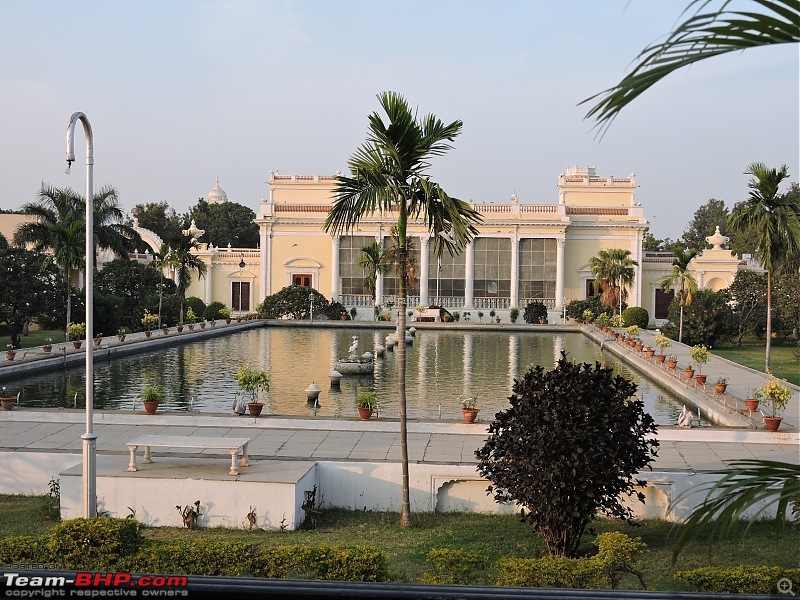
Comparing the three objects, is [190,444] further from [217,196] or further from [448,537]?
[217,196]

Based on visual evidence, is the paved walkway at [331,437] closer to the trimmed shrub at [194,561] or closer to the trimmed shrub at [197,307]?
the trimmed shrub at [194,561]

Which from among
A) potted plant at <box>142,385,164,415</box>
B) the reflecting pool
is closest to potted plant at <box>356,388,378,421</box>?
the reflecting pool

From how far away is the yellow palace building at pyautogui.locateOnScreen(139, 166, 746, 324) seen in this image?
47656mm

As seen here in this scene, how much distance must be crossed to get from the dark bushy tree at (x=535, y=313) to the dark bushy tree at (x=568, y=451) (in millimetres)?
36974

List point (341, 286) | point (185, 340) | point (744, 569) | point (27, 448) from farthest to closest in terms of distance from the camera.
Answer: point (341, 286), point (185, 340), point (27, 448), point (744, 569)

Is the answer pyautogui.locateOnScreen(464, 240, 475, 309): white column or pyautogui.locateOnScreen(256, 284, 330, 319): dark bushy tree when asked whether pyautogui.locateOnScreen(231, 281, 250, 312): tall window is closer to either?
pyautogui.locateOnScreen(256, 284, 330, 319): dark bushy tree

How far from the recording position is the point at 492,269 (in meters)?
48.4

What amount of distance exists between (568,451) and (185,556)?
3.24 m

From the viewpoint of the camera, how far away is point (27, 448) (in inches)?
406

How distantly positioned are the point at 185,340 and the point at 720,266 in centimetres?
2972

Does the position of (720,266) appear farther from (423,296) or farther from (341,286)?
(341,286)

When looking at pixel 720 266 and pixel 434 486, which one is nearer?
pixel 434 486

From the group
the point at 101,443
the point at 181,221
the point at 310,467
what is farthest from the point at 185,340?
the point at 181,221

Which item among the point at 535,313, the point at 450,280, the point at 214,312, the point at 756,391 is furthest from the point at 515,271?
the point at 756,391
